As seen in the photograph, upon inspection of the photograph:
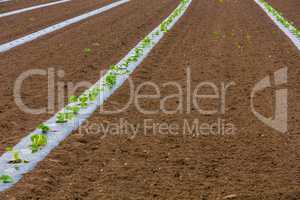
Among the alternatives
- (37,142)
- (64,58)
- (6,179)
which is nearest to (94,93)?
(37,142)

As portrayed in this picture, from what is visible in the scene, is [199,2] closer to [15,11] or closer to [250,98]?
[15,11]

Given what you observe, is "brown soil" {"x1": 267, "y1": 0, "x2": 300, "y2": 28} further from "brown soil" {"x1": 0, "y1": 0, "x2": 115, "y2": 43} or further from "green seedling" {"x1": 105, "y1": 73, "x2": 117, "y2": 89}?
"green seedling" {"x1": 105, "y1": 73, "x2": 117, "y2": 89}

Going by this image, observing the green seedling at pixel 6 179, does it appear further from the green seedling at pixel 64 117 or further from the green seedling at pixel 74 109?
the green seedling at pixel 74 109

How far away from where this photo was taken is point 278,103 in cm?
811

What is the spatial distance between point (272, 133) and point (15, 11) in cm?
1702

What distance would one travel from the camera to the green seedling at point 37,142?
6.00 metres

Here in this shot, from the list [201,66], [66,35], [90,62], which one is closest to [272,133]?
[201,66]

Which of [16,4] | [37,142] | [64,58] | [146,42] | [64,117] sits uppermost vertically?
[16,4]

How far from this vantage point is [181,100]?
8.29m

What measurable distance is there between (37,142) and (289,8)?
70.7 feet

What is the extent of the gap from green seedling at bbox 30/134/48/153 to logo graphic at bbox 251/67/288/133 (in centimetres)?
267

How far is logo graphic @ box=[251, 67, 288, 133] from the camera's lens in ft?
23.1

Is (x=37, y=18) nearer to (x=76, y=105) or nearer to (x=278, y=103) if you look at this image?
(x=76, y=105)

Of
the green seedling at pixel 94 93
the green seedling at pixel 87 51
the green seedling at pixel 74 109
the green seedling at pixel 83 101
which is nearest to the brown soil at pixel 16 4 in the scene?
the green seedling at pixel 87 51
